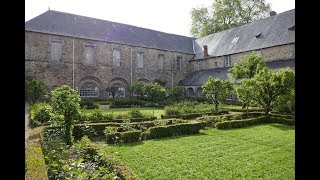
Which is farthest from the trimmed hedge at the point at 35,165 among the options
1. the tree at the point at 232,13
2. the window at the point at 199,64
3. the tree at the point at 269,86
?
the tree at the point at 232,13

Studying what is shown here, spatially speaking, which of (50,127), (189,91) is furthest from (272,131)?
(189,91)

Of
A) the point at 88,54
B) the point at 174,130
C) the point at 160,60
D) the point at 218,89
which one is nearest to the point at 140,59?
the point at 160,60

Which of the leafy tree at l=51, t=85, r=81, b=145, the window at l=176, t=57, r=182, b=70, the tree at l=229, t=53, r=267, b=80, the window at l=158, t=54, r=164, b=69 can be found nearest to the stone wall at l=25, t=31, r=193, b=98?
the window at l=158, t=54, r=164, b=69

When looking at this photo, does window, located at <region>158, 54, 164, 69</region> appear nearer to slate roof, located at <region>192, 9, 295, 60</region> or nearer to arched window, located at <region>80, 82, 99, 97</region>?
slate roof, located at <region>192, 9, 295, 60</region>

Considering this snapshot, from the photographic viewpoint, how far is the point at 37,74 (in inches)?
933

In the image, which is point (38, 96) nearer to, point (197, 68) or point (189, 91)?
point (189, 91)

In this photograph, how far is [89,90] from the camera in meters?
26.3

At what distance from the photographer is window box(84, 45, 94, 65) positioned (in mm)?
26484

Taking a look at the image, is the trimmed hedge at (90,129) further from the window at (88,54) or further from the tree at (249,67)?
the window at (88,54)

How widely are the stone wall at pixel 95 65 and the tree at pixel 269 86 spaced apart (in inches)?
632

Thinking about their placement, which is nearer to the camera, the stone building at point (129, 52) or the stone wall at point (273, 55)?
the stone wall at point (273, 55)

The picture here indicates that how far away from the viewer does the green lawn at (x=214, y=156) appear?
6258mm
